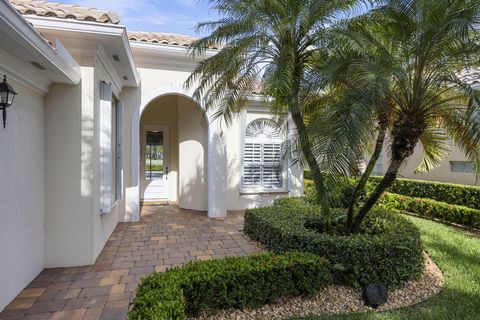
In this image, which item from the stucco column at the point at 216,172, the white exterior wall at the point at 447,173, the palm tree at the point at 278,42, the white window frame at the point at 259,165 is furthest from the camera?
the white exterior wall at the point at 447,173

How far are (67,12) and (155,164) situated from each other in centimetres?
792

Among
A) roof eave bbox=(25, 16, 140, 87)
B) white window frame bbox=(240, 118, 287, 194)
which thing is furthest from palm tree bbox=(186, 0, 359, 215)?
white window frame bbox=(240, 118, 287, 194)

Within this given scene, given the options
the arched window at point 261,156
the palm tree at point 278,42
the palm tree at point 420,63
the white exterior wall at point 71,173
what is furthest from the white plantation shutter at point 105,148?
the arched window at point 261,156

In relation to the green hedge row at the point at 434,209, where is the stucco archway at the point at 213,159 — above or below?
above

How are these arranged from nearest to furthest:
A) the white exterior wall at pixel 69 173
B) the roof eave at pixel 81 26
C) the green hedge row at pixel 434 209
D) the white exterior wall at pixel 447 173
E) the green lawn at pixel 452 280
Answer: the green lawn at pixel 452 280 < the roof eave at pixel 81 26 < the white exterior wall at pixel 69 173 < the green hedge row at pixel 434 209 < the white exterior wall at pixel 447 173

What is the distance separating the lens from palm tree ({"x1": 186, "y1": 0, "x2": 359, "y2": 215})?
5.13 meters

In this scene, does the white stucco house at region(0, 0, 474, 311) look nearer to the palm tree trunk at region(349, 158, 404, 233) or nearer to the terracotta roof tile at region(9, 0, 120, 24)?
the terracotta roof tile at region(9, 0, 120, 24)

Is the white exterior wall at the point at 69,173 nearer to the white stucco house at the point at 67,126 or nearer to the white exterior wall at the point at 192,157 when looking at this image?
the white stucco house at the point at 67,126

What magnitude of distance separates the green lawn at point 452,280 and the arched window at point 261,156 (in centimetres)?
539

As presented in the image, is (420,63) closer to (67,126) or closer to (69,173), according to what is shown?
(67,126)

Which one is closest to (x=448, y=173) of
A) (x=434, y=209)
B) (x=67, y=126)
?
(x=434, y=209)

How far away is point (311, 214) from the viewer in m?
7.03

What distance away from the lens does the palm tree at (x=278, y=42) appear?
202 inches

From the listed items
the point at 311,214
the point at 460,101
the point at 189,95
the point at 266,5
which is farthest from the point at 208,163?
the point at 460,101
